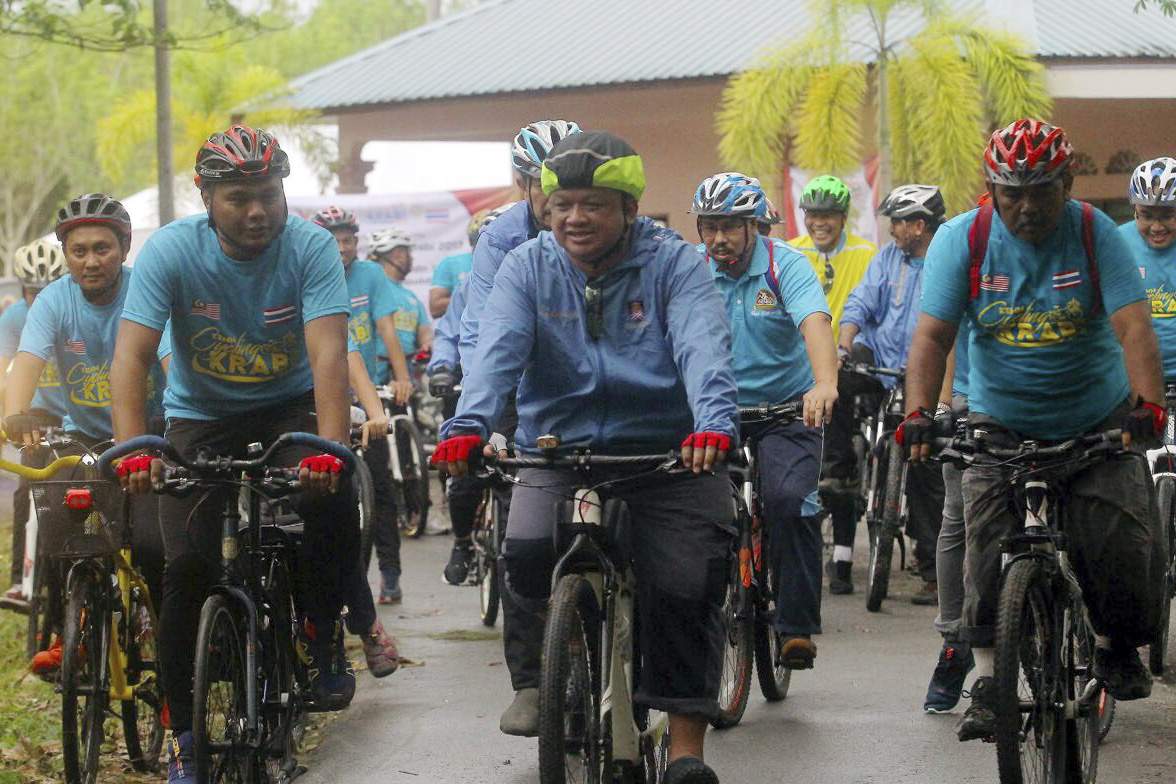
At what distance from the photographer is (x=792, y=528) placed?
323 inches

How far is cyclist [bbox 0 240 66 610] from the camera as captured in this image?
31.1 ft

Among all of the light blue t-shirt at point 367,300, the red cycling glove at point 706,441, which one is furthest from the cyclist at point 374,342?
the red cycling glove at point 706,441

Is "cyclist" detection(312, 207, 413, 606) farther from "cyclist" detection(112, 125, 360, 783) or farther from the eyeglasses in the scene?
the eyeglasses

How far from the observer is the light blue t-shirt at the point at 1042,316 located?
20.9ft

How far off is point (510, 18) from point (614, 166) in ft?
76.3

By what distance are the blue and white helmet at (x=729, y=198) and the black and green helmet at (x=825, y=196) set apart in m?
3.50

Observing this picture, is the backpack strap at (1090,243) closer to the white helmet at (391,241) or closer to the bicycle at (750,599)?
the bicycle at (750,599)

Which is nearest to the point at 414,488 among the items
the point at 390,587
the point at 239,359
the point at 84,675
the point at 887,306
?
the point at 390,587

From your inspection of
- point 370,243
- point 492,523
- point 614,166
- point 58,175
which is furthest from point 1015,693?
point 58,175

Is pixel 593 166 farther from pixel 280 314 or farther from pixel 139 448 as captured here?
pixel 139 448

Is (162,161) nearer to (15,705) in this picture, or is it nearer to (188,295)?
(15,705)

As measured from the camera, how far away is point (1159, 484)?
28.8 feet

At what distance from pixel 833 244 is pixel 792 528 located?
438 cm

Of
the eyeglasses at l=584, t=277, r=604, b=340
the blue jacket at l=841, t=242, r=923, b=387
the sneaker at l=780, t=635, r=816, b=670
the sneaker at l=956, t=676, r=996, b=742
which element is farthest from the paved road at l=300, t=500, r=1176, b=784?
the eyeglasses at l=584, t=277, r=604, b=340
